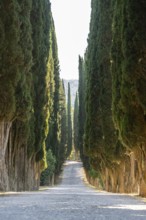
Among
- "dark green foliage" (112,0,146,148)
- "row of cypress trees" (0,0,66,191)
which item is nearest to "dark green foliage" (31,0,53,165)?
"row of cypress trees" (0,0,66,191)

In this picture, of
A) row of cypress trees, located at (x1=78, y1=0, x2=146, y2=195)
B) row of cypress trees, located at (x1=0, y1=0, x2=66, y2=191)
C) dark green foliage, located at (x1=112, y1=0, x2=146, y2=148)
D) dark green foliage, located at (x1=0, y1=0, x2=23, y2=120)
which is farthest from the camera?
row of cypress trees, located at (x1=0, y1=0, x2=66, y2=191)

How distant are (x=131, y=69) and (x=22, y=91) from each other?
544 cm

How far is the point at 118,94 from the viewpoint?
19438 mm

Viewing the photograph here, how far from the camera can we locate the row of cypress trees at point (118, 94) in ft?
49.7

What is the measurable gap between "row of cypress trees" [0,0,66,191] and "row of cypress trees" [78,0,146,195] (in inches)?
125

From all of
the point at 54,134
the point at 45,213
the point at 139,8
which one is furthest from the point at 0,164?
the point at 54,134

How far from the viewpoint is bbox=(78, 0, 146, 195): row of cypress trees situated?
1515 cm

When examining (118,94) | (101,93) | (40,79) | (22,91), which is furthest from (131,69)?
(40,79)

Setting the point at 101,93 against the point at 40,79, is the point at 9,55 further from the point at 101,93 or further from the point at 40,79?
the point at 101,93

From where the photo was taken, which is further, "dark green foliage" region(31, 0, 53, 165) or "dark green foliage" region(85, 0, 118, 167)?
"dark green foliage" region(85, 0, 118, 167)

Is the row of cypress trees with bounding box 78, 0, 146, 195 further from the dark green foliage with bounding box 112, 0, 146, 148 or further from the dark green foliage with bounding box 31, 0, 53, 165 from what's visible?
the dark green foliage with bounding box 31, 0, 53, 165

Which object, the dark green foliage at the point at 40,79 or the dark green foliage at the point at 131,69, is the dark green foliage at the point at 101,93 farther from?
the dark green foliage at the point at 131,69

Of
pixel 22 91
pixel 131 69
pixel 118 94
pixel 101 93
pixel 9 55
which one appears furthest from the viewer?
pixel 101 93

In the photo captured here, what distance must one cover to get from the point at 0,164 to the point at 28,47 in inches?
191
